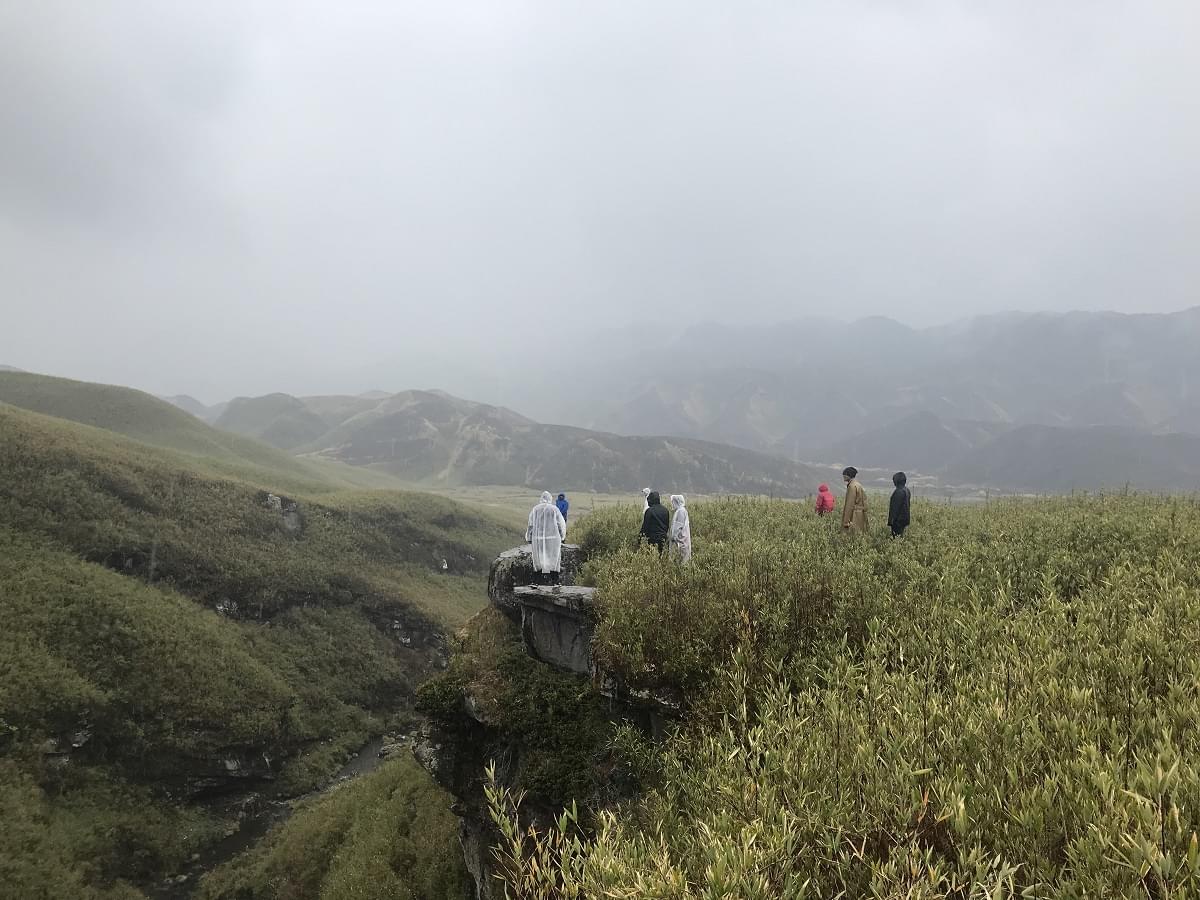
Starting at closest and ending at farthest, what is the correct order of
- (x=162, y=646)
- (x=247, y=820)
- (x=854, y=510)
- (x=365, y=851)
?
(x=854, y=510), (x=365, y=851), (x=247, y=820), (x=162, y=646)

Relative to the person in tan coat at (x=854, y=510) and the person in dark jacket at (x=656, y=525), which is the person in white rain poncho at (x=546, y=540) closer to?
the person in dark jacket at (x=656, y=525)

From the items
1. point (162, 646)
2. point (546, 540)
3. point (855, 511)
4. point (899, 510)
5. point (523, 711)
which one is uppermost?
point (899, 510)

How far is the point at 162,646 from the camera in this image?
38.5 metres

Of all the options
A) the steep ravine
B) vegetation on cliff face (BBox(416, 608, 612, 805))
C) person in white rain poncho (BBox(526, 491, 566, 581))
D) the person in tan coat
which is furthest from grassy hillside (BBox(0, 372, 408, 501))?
the person in tan coat

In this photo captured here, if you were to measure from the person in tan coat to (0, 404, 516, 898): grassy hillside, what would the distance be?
3788cm

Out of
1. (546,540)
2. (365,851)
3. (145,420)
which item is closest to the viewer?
(546,540)

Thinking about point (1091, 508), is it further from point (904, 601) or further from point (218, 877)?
point (218, 877)

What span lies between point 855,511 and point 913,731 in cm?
1215

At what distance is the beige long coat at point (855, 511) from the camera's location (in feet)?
52.9

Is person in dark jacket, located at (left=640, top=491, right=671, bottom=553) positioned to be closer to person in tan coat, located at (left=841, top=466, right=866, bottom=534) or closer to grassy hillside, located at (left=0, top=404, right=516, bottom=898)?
person in tan coat, located at (left=841, top=466, right=866, bottom=534)

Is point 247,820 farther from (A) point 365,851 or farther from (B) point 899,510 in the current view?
(B) point 899,510

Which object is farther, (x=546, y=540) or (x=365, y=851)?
(x=365, y=851)

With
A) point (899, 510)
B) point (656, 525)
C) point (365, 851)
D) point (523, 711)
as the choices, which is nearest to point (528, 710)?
point (523, 711)

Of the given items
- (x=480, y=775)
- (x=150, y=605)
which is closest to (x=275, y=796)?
(x=150, y=605)
